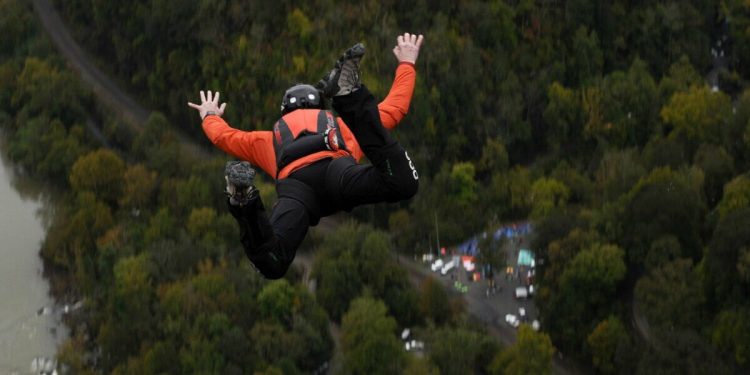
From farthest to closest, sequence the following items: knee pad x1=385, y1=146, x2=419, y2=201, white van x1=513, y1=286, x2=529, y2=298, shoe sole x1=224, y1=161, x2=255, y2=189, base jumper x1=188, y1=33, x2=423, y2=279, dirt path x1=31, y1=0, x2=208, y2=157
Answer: dirt path x1=31, y1=0, x2=208, y2=157
white van x1=513, y1=286, x2=529, y2=298
knee pad x1=385, y1=146, x2=419, y2=201
base jumper x1=188, y1=33, x2=423, y2=279
shoe sole x1=224, y1=161, x2=255, y2=189

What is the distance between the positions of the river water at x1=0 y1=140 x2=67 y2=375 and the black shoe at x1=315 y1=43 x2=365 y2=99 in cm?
3317

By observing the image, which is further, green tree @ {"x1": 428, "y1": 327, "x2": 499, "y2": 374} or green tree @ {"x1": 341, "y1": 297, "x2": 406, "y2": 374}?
green tree @ {"x1": 341, "y1": 297, "x2": 406, "y2": 374}

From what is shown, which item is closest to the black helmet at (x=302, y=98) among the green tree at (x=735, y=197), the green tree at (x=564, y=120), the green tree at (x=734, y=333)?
the green tree at (x=734, y=333)

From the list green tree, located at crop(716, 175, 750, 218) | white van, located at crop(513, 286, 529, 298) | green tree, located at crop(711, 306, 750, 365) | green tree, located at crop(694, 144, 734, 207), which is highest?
green tree, located at crop(716, 175, 750, 218)

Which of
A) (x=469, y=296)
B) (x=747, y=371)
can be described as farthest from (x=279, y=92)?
(x=747, y=371)

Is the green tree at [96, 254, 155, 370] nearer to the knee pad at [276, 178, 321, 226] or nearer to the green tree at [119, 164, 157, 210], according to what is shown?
the green tree at [119, 164, 157, 210]

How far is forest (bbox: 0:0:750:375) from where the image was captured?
118ft

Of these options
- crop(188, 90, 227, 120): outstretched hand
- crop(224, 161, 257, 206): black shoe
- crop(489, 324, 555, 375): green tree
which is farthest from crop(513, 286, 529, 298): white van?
crop(224, 161, 257, 206): black shoe

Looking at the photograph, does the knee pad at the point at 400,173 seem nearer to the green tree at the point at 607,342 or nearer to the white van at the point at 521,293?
the green tree at the point at 607,342

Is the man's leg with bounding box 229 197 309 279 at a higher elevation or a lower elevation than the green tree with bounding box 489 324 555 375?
higher

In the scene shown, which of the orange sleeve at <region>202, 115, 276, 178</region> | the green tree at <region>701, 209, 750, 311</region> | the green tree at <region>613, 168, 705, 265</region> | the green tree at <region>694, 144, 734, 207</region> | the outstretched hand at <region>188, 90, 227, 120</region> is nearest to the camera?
the orange sleeve at <region>202, 115, 276, 178</region>

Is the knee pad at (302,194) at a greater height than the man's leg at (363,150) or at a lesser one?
lesser

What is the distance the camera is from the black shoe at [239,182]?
8.78m

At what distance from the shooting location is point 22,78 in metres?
54.0
